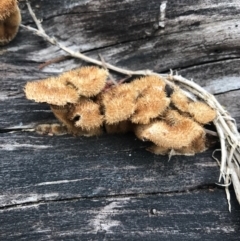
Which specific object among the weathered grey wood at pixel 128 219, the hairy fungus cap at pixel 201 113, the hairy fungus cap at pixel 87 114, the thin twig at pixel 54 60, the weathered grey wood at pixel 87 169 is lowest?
the weathered grey wood at pixel 128 219

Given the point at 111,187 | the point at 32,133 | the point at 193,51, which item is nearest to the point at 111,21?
the point at 193,51

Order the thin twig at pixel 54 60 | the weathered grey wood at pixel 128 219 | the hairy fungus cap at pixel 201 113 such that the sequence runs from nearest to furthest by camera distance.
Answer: the weathered grey wood at pixel 128 219 < the hairy fungus cap at pixel 201 113 < the thin twig at pixel 54 60

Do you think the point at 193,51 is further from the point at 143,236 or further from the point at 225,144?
the point at 143,236

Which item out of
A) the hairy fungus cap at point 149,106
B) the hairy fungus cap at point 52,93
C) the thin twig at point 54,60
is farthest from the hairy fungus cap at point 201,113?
the thin twig at point 54,60

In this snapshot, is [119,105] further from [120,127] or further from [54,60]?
[54,60]

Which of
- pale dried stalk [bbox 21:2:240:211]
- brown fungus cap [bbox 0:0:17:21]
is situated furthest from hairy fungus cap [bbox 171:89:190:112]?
brown fungus cap [bbox 0:0:17:21]

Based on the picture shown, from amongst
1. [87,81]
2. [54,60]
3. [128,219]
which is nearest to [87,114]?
[87,81]

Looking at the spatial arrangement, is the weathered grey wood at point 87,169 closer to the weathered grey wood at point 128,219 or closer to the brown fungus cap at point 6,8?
the weathered grey wood at point 128,219

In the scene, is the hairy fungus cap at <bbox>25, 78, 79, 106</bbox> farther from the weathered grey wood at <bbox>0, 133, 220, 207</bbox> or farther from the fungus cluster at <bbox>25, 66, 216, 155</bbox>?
the weathered grey wood at <bbox>0, 133, 220, 207</bbox>
